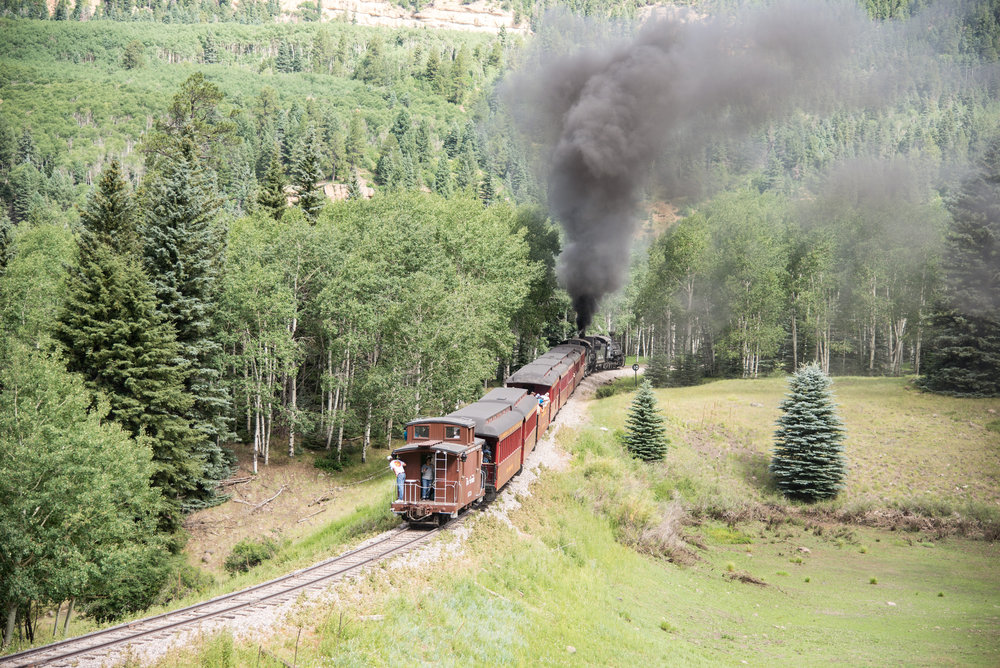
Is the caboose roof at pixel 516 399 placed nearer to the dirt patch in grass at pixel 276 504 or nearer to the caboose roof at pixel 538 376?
the caboose roof at pixel 538 376

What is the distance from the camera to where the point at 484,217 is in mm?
49688

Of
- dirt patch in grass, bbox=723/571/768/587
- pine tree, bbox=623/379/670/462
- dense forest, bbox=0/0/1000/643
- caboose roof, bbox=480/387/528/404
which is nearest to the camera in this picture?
dense forest, bbox=0/0/1000/643

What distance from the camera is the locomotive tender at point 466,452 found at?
20062 millimetres

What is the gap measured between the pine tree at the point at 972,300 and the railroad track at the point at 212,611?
37273mm

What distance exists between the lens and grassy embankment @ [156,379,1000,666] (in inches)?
580

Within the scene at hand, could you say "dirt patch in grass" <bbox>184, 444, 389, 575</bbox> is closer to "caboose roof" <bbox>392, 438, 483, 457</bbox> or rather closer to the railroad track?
"caboose roof" <bbox>392, 438, 483, 457</bbox>

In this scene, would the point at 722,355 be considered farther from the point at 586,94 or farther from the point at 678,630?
the point at 678,630

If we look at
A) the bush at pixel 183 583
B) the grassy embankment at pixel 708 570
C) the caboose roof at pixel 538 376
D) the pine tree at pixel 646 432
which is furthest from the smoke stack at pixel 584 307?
the bush at pixel 183 583

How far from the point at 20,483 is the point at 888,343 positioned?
2311 inches

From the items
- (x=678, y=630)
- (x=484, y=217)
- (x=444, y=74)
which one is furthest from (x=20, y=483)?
(x=444, y=74)

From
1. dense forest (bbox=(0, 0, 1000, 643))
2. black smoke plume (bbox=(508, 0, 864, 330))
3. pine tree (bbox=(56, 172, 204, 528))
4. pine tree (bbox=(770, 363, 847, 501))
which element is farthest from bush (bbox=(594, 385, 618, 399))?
pine tree (bbox=(56, 172, 204, 528))

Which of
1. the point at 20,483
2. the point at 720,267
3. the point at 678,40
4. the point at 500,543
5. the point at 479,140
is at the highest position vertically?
the point at 479,140

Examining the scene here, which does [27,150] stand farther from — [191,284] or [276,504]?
[276,504]

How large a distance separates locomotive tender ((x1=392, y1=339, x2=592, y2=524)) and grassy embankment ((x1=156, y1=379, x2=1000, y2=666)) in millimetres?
1409
